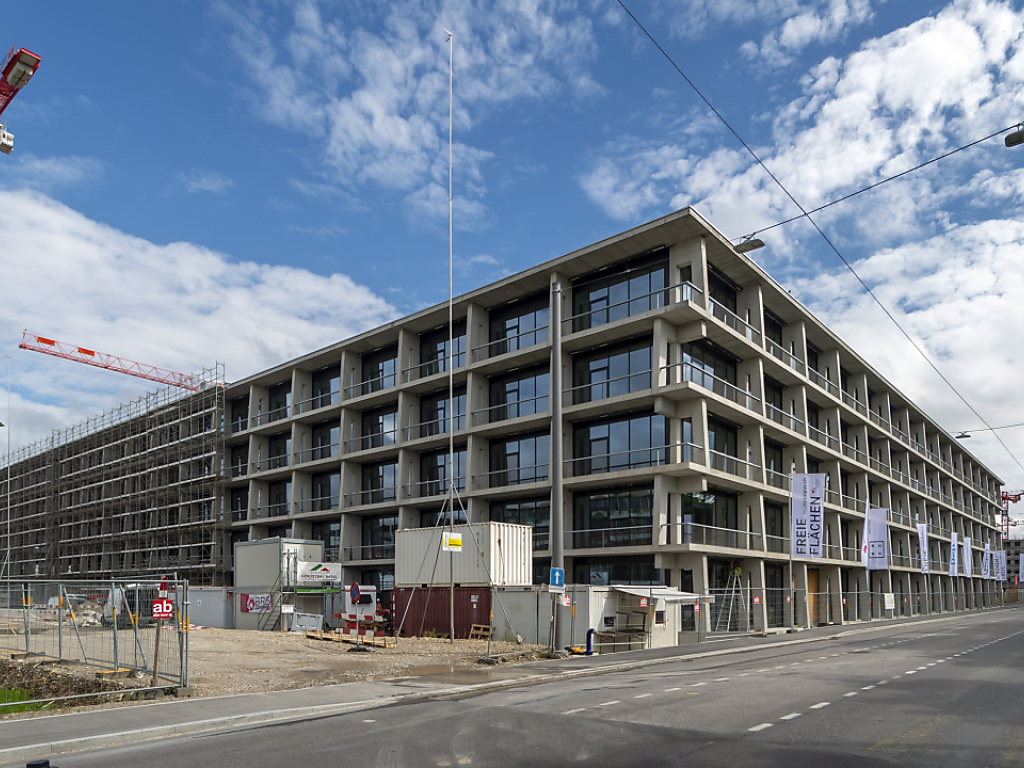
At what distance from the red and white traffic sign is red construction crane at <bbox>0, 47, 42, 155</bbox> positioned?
2946 centimetres

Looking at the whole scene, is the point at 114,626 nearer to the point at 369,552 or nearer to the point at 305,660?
the point at 305,660

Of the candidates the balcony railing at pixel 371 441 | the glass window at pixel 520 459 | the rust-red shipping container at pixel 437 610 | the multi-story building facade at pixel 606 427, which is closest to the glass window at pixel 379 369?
the multi-story building facade at pixel 606 427

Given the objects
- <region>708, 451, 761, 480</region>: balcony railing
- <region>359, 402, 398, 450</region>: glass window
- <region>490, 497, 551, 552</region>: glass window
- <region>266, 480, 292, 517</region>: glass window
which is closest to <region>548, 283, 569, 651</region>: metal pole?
<region>708, 451, 761, 480</region>: balcony railing

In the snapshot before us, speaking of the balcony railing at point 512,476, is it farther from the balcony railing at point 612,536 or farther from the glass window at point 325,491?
the glass window at point 325,491

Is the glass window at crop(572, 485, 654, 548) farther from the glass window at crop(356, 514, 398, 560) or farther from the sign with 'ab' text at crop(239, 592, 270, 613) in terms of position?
the sign with 'ab' text at crop(239, 592, 270, 613)

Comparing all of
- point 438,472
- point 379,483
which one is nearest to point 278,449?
point 379,483

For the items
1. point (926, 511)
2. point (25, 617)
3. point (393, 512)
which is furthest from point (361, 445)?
point (926, 511)

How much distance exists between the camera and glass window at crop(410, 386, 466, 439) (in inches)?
1711

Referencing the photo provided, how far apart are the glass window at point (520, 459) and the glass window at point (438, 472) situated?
176 cm

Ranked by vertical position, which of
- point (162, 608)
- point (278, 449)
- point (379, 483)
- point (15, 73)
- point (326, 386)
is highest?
point (15, 73)

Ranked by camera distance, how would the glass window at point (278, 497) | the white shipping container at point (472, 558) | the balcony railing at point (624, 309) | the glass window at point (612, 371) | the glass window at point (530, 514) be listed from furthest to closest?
the glass window at point (278, 497), the glass window at point (530, 514), the glass window at point (612, 371), the balcony railing at point (624, 309), the white shipping container at point (472, 558)

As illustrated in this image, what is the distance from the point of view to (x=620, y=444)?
120ft

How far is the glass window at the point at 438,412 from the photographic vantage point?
4345 centimetres

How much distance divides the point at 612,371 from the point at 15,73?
2802 cm
